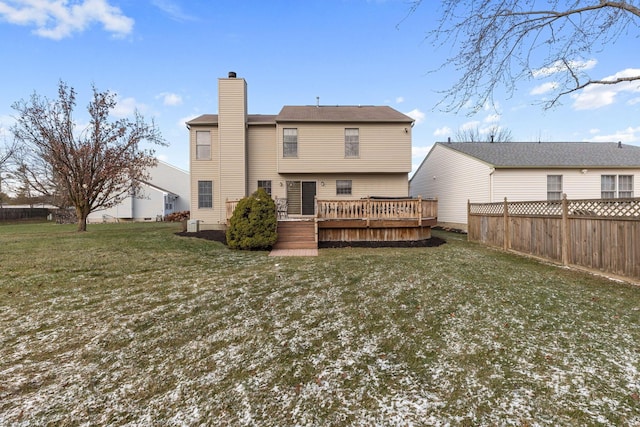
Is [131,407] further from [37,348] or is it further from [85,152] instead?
[85,152]

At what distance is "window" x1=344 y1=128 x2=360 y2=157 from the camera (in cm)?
1474

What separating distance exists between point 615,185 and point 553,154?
319cm

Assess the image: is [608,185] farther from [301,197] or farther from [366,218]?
[301,197]

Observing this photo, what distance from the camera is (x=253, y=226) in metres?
10.0

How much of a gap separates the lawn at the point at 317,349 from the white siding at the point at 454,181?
977 cm

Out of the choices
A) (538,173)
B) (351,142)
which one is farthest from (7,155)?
(538,173)

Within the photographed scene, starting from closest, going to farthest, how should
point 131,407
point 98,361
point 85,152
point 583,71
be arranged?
point 131,407
point 98,361
point 583,71
point 85,152

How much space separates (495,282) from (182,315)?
576 cm

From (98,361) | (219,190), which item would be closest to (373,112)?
(219,190)

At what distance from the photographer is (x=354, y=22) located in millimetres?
8938

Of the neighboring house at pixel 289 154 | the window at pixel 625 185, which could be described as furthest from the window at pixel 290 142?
the window at pixel 625 185

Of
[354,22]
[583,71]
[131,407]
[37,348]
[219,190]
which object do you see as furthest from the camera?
[219,190]

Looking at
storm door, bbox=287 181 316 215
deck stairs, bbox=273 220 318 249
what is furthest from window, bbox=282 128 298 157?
deck stairs, bbox=273 220 318 249

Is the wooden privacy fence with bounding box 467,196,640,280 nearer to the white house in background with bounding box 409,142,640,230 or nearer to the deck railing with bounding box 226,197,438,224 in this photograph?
the deck railing with bounding box 226,197,438,224
